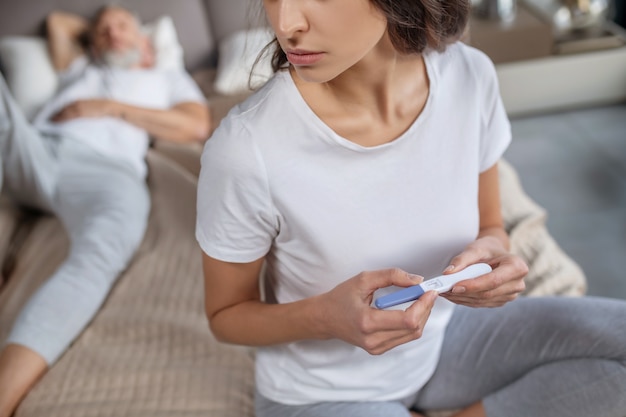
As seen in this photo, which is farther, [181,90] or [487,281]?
[181,90]

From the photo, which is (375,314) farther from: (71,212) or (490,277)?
(71,212)

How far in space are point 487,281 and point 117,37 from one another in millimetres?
1872

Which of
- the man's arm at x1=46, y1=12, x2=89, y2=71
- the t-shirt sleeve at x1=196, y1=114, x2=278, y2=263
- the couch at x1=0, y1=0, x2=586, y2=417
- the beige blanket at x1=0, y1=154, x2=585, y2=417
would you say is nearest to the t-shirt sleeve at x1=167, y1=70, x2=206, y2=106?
the couch at x1=0, y1=0, x2=586, y2=417

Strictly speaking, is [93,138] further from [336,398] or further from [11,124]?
[336,398]

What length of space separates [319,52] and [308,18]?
42 mm

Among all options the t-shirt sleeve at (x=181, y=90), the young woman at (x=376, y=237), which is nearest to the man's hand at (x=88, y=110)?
the t-shirt sleeve at (x=181, y=90)

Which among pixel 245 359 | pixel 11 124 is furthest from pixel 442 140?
pixel 11 124

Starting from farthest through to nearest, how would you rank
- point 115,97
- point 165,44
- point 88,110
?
point 165,44 → point 115,97 → point 88,110

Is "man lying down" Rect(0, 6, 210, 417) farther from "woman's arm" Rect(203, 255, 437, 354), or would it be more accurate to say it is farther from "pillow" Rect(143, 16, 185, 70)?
"woman's arm" Rect(203, 255, 437, 354)

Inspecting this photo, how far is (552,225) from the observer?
7.21 ft

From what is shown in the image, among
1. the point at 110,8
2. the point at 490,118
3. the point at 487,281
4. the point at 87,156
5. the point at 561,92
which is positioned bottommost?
the point at 561,92

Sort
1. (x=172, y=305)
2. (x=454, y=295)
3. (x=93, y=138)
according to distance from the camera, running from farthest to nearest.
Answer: (x=93, y=138)
(x=172, y=305)
(x=454, y=295)

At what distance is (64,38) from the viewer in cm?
242

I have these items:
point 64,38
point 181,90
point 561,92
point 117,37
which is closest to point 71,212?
point 181,90
